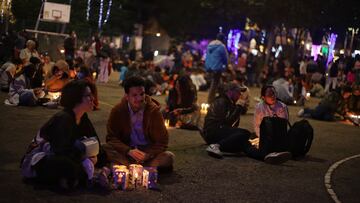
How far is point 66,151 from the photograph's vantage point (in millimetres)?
6051

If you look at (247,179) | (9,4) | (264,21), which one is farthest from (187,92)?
(264,21)

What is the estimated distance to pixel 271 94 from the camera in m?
9.46

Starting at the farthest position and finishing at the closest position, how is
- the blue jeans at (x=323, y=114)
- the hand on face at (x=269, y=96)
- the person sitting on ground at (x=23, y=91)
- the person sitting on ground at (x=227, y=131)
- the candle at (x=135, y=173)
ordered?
1. the blue jeans at (x=323, y=114)
2. the person sitting on ground at (x=23, y=91)
3. the hand on face at (x=269, y=96)
4. the person sitting on ground at (x=227, y=131)
5. the candle at (x=135, y=173)

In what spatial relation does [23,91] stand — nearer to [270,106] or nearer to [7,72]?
[7,72]

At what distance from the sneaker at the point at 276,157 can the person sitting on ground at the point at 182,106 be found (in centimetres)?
339

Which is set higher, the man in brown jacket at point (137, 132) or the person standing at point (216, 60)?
the person standing at point (216, 60)

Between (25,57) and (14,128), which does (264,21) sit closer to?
(25,57)

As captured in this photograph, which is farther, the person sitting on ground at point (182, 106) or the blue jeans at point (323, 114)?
the blue jeans at point (323, 114)

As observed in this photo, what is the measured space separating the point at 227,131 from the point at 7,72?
8.40 metres

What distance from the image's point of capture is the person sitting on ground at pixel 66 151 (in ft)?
19.6

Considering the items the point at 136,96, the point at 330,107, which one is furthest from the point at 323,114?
the point at 136,96

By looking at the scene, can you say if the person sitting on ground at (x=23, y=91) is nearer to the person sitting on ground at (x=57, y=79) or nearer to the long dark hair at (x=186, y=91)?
the person sitting on ground at (x=57, y=79)

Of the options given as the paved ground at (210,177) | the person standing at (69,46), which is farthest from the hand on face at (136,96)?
the person standing at (69,46)

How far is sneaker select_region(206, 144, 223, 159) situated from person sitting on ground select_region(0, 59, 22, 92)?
317 inches
